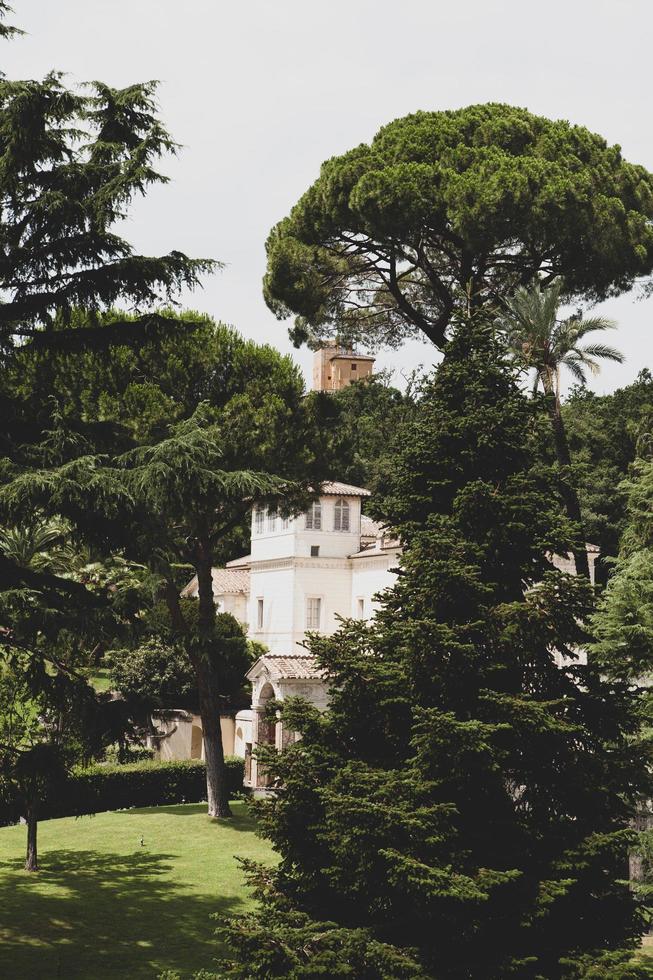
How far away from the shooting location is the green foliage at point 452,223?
94.2 ft

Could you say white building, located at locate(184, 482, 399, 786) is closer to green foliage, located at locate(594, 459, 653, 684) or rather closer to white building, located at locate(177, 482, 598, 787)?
white building, located at locate(177, 482, 598, 787)

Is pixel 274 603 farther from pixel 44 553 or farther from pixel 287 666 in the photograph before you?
pixel 44 553

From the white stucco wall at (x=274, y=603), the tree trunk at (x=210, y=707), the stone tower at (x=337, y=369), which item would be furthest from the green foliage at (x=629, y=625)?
the stone tower at (x=337, y=369)

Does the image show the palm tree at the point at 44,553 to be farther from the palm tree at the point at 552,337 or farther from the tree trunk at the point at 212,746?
the palm tree at the point at 552,337

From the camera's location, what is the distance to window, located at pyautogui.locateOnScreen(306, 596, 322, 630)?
40.7 metres

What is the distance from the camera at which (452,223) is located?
29.1 meters

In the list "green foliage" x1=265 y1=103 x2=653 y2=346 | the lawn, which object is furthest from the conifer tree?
"green foliage" x1=265 y1=103 x2=653 y2=346

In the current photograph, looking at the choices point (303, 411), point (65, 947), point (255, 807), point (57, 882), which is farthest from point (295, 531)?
point (255, 807)

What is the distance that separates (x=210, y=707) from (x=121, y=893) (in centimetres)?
911

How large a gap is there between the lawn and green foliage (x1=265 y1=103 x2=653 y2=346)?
15.6 meters

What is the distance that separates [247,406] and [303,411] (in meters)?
2.23

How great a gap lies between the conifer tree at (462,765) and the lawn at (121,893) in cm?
784

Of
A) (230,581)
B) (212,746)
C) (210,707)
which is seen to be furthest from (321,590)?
(230,581)

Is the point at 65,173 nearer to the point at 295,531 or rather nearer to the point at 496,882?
the point at 496,882
